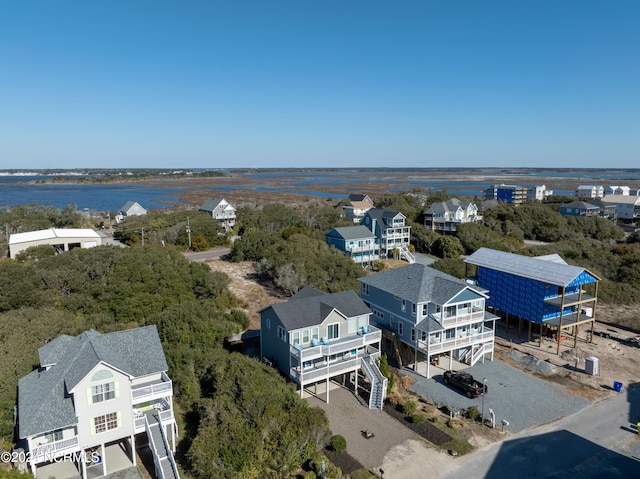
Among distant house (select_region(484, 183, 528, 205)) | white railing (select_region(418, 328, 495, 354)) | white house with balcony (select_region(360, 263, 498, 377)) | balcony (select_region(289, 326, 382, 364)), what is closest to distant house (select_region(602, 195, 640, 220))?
distant house (select_region(484, 183, 528, 205))

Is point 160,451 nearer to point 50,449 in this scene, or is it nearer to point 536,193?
point 50,449

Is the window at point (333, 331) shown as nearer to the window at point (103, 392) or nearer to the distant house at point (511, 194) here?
the window at point (103, 392)

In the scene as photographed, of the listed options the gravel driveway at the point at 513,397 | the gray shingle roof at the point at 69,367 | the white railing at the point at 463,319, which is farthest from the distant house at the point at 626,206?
the gray shingle roof at the point at 69,367

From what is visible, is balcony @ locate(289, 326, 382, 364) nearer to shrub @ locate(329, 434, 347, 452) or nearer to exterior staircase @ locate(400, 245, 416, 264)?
shrub @ locate(329, 434, 347, 452)

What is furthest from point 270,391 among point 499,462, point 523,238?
point 523,238

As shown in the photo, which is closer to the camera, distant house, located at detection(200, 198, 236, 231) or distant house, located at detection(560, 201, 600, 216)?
distant house, located at detection(200, 198, 236, 231)

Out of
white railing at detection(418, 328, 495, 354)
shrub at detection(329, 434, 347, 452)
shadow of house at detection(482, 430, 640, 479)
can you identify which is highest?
white railing at detection(418, 328, 495, 354)
